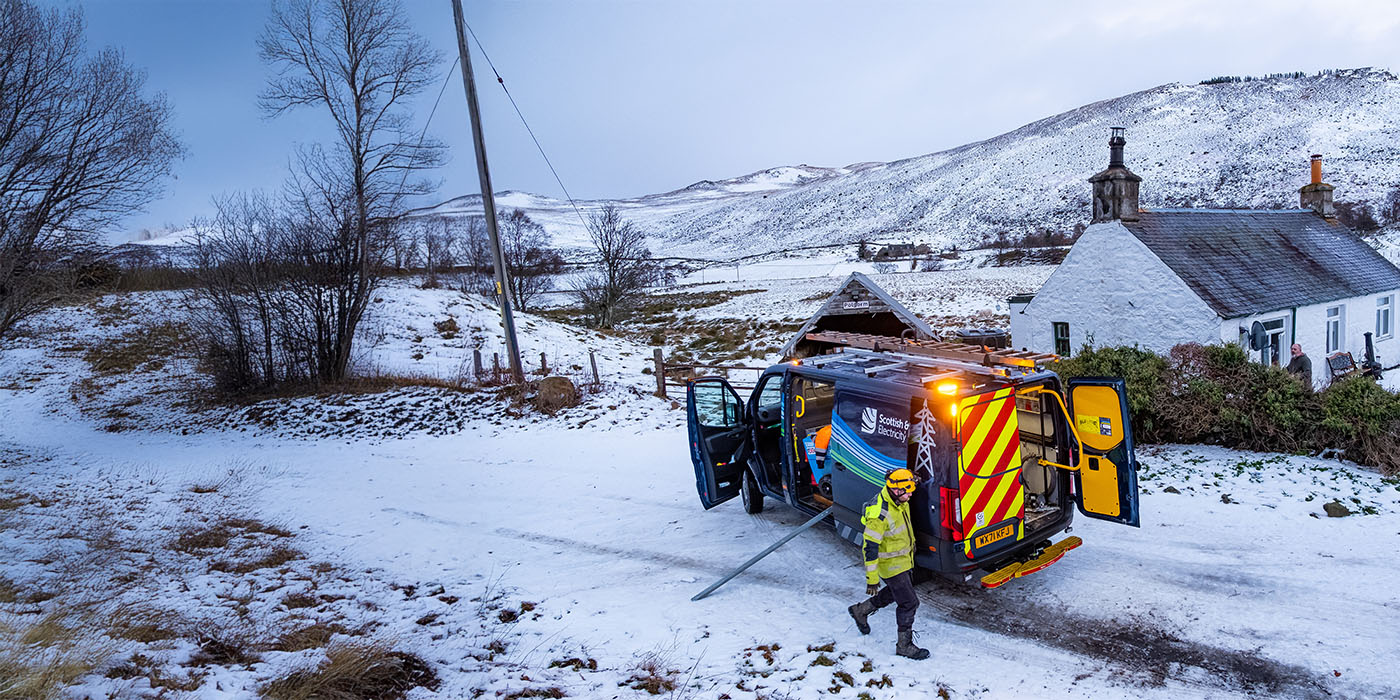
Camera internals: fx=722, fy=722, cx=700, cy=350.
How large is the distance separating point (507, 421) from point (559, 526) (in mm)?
7152

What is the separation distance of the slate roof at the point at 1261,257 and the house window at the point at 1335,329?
1.52 ft

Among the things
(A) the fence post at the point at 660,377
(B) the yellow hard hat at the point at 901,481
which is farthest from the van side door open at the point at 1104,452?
(A) the fence post at the point at 660,377

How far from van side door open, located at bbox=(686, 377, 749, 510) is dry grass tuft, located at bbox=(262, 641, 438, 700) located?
4287 mm

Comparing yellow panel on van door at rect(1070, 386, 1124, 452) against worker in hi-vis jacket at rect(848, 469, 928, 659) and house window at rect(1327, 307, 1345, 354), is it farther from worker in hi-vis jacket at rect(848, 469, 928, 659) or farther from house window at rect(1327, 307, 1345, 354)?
house window at rect(1327, 307, 1345, 354)

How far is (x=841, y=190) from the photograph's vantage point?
114 meters

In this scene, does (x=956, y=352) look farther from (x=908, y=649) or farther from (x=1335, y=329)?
(x=1335, y=329)

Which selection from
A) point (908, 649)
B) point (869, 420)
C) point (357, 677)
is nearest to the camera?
point (357, 677)

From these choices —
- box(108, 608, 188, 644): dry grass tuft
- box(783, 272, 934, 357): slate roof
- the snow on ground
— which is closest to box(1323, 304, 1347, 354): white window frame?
the snow on ground

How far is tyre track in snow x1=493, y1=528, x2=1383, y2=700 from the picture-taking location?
5.19 m

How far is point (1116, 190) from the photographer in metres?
17.0

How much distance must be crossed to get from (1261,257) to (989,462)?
684 inches

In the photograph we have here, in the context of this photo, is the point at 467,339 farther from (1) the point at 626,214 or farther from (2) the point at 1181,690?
(1) the point at 626,214

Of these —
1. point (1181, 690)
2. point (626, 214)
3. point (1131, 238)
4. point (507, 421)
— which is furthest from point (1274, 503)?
point (626, 214)

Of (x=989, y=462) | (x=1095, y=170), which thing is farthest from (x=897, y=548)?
(x=1095, y=170)
